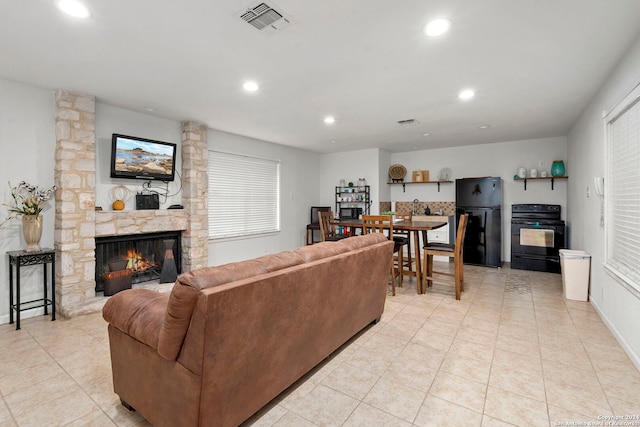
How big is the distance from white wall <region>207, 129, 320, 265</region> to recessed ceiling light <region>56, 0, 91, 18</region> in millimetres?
3189

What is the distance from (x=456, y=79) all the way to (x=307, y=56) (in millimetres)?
1579

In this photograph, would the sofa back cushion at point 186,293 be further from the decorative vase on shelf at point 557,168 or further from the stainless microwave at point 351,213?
the decorative vase on shelf at point 557,168

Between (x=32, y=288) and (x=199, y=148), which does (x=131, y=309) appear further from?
(x=199, y=148)

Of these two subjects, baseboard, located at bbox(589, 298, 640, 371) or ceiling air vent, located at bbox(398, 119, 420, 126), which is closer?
baseboard, located at bbox(589, 298, 640, 371)

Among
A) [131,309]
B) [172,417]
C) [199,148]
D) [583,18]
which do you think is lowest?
[172,417]

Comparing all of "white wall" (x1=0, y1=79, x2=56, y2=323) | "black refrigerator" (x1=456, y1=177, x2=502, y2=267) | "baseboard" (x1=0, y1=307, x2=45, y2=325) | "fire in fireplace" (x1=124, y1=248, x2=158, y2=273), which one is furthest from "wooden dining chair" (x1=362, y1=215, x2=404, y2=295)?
"baseboard" (x1=0, y1=307, x2=45, y2=325)

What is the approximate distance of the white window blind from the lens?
5516 mm

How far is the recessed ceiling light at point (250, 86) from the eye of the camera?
3.31 metres

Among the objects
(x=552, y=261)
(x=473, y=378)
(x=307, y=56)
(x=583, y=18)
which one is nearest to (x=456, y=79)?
(x=583, y=18)

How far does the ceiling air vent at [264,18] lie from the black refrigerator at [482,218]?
5137 mm

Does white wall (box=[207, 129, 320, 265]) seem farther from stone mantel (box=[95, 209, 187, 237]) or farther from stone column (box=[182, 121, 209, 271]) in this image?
stone mantel (box=[95, 209, 187, 237])

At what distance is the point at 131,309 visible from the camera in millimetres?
1721

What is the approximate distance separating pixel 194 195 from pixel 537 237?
584 cm

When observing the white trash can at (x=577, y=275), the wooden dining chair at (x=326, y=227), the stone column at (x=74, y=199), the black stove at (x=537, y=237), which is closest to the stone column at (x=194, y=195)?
the stone column at (x=74, y=199)
